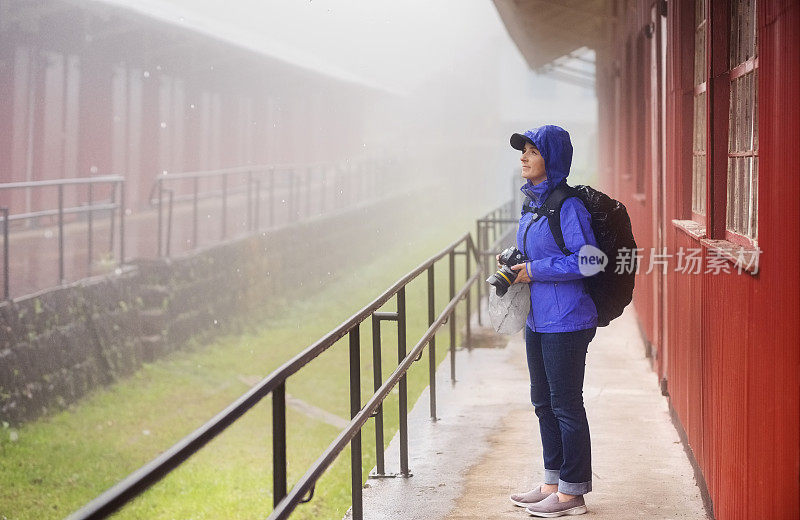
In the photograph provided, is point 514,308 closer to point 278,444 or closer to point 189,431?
point 278,444

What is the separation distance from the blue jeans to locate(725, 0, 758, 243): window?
0.67 metres

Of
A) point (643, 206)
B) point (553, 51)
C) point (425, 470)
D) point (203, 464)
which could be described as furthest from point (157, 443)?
point (553, 51)

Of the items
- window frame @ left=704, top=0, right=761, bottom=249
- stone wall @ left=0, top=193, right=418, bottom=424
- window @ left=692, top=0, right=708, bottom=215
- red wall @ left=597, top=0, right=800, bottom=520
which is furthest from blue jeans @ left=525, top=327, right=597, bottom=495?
stone wall @ left=0, top=193, right=418, bottom=424

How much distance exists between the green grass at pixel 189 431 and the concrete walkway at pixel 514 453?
3.50 metres

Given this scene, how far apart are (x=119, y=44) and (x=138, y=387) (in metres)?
6.60

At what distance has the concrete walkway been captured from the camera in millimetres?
4121

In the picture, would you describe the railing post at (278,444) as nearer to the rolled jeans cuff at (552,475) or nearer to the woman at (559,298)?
the woman at (559,298)

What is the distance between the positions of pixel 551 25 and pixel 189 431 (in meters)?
7.54

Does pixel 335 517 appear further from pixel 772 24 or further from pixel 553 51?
pixel 553 51

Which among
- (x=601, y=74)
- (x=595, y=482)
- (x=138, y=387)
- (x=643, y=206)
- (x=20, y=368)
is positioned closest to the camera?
(x=595, y=482)

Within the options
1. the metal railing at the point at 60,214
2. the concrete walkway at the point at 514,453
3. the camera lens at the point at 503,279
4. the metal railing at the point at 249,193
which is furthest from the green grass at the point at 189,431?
the camera lens at the point at 503,279

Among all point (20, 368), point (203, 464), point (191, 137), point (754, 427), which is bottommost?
point (203, 464)

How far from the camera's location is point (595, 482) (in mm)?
4457

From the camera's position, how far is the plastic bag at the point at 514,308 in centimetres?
371
